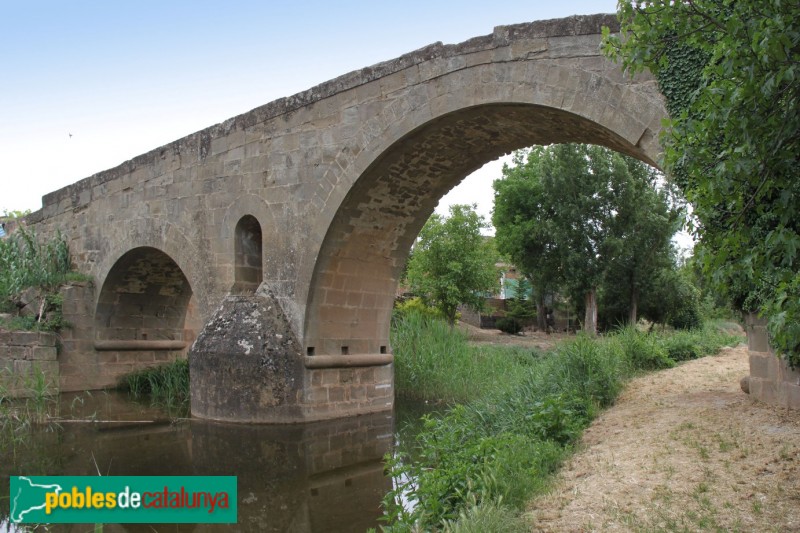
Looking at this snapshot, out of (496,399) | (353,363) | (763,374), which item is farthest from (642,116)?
(353,363)

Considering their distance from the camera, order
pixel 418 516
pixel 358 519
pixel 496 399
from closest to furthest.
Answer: pixel 418 516, pixel 358 519, pixel 496 399

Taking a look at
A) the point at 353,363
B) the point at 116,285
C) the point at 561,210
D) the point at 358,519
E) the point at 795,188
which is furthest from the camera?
the point at 561,210

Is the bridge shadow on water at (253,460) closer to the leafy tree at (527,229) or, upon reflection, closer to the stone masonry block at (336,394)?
the stone masonry block at (336,394)

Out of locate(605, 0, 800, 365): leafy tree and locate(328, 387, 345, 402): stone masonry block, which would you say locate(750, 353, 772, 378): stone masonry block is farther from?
locate(328, 387, 345, 402): stone masonry block

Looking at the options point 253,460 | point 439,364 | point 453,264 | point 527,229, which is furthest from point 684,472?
point 527,229

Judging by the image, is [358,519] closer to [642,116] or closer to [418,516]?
[418,516]

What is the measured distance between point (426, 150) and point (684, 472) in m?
4.79

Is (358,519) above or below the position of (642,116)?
below

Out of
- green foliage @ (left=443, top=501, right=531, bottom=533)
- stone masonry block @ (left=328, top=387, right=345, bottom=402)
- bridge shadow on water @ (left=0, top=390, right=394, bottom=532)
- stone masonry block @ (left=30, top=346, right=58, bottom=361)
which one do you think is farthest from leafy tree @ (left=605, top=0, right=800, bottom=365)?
stone masonry block @ (left=30, top=346, right=58, bottom=361)

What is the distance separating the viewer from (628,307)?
71.5 feet

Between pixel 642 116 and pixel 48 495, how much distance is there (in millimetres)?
5685

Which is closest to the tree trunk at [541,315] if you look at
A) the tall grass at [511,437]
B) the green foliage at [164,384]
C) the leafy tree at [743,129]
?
the green foliage at [164,384]

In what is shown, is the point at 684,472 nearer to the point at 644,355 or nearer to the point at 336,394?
the point at 644,355

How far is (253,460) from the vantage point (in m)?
7.00
